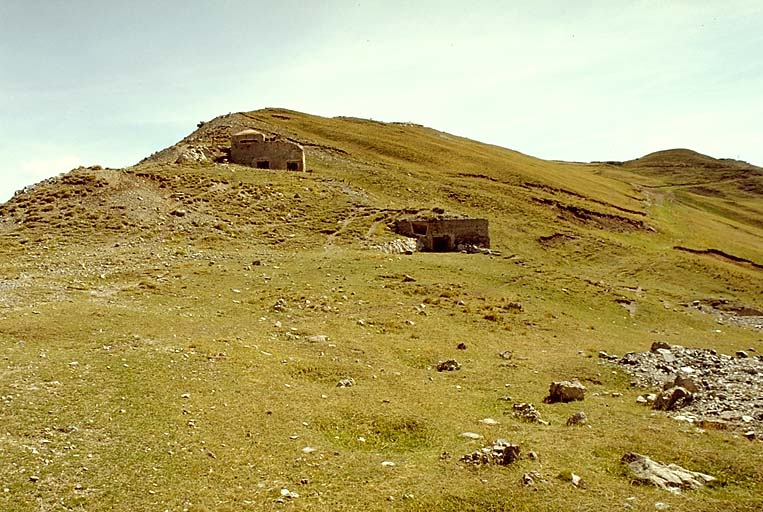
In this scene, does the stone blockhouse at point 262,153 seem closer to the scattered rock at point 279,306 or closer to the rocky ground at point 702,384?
the scattered rock at point 279,306

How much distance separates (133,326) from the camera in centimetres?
2103

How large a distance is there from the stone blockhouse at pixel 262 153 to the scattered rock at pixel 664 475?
52771 mm

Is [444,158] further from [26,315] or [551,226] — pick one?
[26,315]

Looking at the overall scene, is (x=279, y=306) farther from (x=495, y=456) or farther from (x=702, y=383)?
(x=702, y=383)

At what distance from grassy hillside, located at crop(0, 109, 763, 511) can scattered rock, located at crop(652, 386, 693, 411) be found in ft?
2.97

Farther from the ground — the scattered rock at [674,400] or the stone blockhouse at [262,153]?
the stone blockhouse at [262,153]

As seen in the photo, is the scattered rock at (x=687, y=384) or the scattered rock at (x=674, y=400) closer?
the scattered rock at (x=674, y=400)

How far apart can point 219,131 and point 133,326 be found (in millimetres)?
54454

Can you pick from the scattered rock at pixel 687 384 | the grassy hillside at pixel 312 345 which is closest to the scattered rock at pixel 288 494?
the grassy hillside at pixel 312 345

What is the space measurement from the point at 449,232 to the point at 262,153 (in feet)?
77.8

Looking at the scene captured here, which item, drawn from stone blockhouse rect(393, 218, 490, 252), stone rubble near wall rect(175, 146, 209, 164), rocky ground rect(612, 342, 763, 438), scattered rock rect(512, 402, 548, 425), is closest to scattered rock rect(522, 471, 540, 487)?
scattered rock rect(512, 402, 548, 425)

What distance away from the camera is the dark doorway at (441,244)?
47438 millimetres

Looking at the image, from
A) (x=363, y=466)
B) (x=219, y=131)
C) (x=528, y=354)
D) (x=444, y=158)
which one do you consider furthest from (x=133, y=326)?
(x=444, y=158)

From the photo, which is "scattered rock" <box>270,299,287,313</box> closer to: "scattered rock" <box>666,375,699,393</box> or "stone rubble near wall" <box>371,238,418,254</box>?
"scattered rock" <box>666,375,699,393</box>
